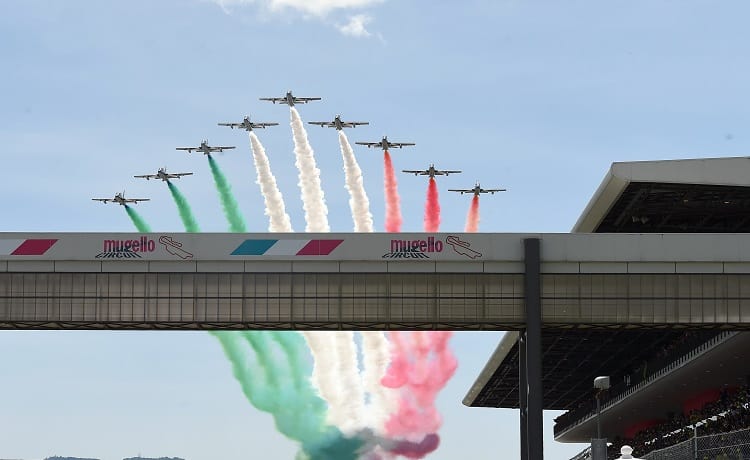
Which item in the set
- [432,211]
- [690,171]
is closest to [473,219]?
[432,211]

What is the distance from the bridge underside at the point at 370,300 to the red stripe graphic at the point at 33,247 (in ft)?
2.98

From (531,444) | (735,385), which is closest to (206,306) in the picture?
(531,444)

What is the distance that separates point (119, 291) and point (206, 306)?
12.0 ft

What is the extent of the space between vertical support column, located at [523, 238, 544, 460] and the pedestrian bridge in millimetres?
164

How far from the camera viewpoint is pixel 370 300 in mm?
59031

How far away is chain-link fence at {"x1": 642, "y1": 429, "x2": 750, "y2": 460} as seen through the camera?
48.6 m

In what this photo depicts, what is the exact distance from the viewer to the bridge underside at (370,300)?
58.7 meters

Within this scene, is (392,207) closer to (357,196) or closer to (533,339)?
(357,196)

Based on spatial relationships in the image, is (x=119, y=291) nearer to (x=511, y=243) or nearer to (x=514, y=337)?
(x=511, y=243)

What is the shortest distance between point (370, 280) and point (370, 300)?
0.81 meters

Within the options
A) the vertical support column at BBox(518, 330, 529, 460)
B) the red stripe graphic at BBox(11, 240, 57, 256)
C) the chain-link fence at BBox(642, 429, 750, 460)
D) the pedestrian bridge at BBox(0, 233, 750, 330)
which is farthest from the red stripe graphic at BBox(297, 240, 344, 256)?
the chain-link fence at BBox(642, 429, 750, 460)

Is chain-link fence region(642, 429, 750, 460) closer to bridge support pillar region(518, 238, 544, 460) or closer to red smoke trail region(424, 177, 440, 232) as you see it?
bridge support pillar region(518, 238, 544, 460)

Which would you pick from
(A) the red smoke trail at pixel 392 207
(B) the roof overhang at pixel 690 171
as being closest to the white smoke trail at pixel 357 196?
(A) the red smoke trail at pixel 392 207

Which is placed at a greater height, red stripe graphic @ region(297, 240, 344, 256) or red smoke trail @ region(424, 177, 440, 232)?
red smoke trail @ region(424, 177, 440, 232)
